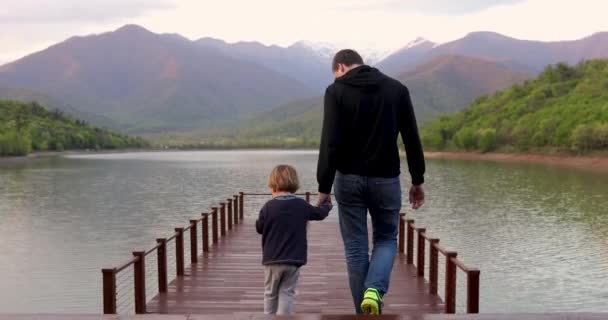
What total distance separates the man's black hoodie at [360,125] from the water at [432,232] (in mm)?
10258

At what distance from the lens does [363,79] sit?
5500 mm

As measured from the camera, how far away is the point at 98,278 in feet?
57.7

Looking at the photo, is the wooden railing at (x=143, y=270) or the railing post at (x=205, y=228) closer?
the wooden railing at (x=143, y=270)

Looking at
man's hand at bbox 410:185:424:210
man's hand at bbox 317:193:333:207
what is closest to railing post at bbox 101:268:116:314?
man's hand at bbox 317:193:333:207

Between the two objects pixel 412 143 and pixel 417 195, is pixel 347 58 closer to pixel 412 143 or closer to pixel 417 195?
pixel 412 143

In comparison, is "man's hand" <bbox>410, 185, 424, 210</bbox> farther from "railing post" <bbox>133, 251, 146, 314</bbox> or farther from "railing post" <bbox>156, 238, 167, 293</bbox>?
"railing post" <bbox>156, 238, 167, 293</bbox>

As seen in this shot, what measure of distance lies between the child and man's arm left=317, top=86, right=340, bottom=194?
21.0 inches

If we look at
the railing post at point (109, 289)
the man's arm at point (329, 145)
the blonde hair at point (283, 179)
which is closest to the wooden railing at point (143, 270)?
the railing post at point (109, 289)

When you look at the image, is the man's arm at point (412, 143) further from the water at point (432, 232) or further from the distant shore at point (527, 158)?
the distant shore at point (527, 158)

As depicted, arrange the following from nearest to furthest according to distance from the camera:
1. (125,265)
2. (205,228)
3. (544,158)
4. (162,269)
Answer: (125,265) < (162,269) < (205,228) < (544,158)

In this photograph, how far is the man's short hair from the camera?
18.3ft

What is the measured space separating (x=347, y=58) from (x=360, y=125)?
573mm

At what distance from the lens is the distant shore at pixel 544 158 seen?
7562 centimetres

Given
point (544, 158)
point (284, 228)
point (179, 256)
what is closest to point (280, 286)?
point (284, 228)
